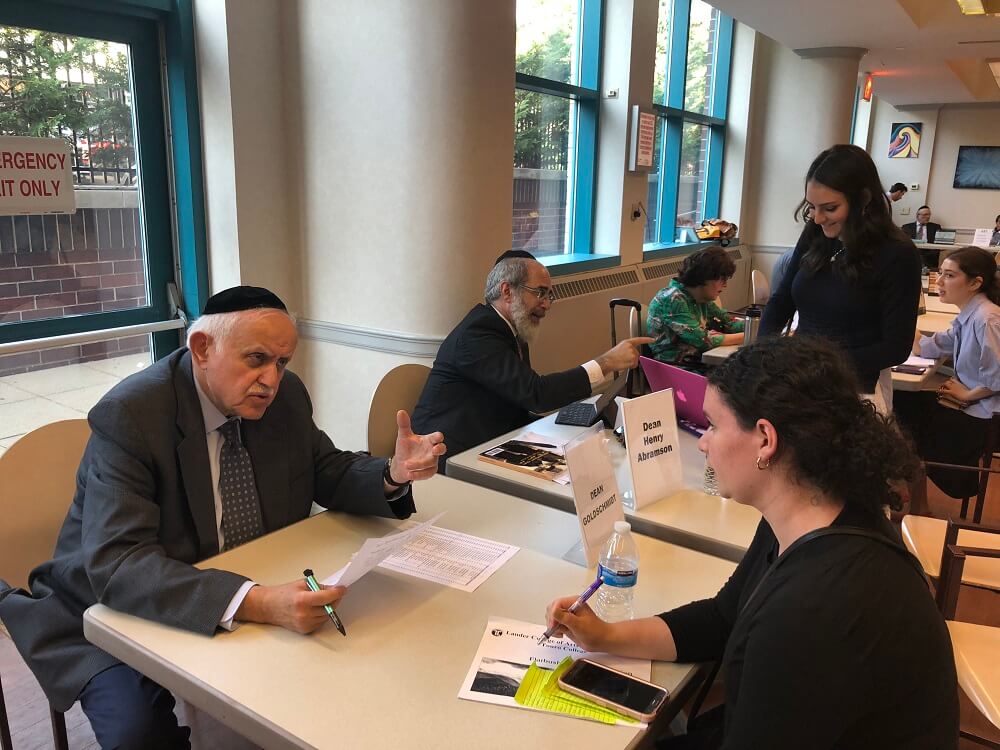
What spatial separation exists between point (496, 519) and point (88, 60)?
2.67 meters

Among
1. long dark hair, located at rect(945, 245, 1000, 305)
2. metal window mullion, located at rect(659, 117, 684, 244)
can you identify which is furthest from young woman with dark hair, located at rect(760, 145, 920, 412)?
metal window mullion, located at rect(659, 117, 684, 244)

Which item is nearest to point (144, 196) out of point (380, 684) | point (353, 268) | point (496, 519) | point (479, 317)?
point (353, 268)

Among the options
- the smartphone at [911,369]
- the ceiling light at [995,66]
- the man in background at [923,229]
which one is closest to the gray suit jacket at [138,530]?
the smartphone at [911,369]

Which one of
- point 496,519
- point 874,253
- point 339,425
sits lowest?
point 339,425

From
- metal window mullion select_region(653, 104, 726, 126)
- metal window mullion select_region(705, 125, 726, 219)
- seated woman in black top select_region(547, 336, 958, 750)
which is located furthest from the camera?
metal window mullion select_region(705, 125, 726, 219)

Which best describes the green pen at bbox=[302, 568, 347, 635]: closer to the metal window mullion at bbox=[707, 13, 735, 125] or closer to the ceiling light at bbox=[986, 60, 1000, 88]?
the metal window mullion at bbox=[707, 13, 735, 125]

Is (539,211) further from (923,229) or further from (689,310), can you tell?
(923,229)

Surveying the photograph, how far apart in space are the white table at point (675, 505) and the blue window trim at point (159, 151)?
6.45ft

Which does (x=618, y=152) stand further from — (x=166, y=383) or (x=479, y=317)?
(x=166, y=383)

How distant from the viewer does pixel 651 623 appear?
133 cm

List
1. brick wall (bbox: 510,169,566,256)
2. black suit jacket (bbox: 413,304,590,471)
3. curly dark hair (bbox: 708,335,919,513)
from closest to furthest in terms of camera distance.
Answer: curly dark hair (bbox: 708,335,919,513)
black suit jacket (bbox: 413,304,590,471)
brick wall (bbox: 510,169,566,256)

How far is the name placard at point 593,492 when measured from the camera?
157 centimetres

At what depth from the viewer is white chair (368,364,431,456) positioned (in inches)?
101

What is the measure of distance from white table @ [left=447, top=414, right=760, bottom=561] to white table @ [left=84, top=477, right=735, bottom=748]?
0.07 meters
